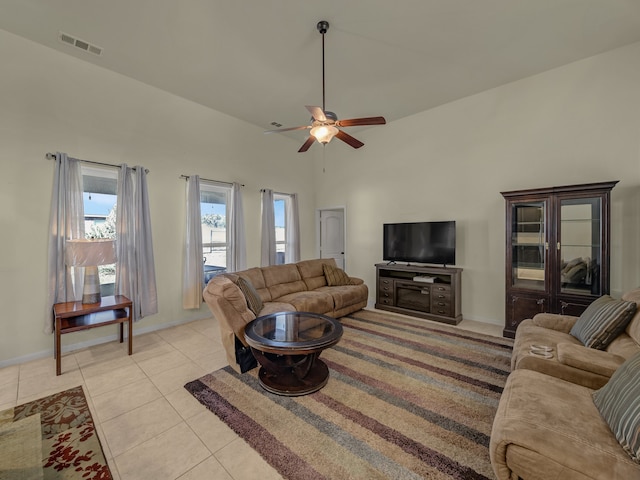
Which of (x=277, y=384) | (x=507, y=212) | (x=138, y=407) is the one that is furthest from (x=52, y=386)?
(x=507, y=212)

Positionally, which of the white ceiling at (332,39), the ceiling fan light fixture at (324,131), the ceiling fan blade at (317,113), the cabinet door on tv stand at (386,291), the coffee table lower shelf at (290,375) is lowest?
the coffee table lower shelf at (290,375)

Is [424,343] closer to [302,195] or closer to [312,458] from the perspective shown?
[312,458]

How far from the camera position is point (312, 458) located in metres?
1.75

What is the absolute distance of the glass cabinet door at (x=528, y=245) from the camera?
3.57m

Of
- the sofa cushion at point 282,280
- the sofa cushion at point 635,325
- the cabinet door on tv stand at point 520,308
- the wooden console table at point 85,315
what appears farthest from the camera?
the sofa cushion at point 282,280

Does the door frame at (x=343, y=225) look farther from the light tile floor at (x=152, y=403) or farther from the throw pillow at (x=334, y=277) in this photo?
the light tile floor at (x=152, y=403)

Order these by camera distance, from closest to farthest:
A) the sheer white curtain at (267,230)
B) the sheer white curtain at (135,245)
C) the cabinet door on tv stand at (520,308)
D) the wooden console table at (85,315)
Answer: the wooden console table at (85,315)
the cabinet door on tv stand at (520,308)
the sheer white curtain at (135,245)
the sheer white curtain at (267,230)

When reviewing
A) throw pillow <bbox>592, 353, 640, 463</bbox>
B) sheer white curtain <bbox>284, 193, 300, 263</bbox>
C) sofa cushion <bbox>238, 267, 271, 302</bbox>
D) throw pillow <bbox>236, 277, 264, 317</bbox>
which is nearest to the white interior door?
sheer white curtain <bbox>284, 193, 300, 263</bbox>

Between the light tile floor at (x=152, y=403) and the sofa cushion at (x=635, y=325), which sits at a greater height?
the sofa cushion at (x=635, y=325)

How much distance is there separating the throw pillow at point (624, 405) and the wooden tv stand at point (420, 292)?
2.79 meters

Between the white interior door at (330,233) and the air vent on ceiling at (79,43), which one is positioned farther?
the white interior door at (330,233)

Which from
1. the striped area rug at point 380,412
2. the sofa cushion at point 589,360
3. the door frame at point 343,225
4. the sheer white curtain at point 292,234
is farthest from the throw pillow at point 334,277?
the sofa cushion at point 589,360

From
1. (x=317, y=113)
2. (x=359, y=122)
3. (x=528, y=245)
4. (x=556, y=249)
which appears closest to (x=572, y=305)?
(x=556, y=249)

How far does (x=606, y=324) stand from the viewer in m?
2.15
